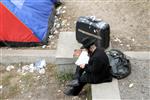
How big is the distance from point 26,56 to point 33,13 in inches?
52.8

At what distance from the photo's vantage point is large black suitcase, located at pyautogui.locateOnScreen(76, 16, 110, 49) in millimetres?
7957

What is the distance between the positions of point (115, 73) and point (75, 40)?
4.71 feet

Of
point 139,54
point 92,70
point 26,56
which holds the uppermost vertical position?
point 92,70

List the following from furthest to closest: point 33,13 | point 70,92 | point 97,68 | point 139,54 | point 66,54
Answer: point 33,13 → point 139,54 → point 66,54 → point 70,92 → point 97,68

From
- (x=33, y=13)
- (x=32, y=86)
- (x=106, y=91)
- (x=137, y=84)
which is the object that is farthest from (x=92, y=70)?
(x=33, y=13)

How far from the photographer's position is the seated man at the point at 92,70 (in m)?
6.58

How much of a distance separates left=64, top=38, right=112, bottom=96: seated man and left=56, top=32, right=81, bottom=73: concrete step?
15.0 inches

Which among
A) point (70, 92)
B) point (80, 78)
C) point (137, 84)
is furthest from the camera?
point (70, 92)

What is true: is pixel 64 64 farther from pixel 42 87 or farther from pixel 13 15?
pixel 13 15

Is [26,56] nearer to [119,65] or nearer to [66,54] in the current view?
[66,54]

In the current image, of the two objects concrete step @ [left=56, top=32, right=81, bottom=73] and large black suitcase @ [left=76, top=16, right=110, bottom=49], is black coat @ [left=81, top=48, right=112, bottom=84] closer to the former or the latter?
concrete step @ [left=56, top=32, right=81, bottom=73]

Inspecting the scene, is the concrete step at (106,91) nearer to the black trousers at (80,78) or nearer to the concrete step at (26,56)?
the black trousers at (80,78)

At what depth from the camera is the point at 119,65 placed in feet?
23.2

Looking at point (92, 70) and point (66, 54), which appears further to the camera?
point (66, 54)
